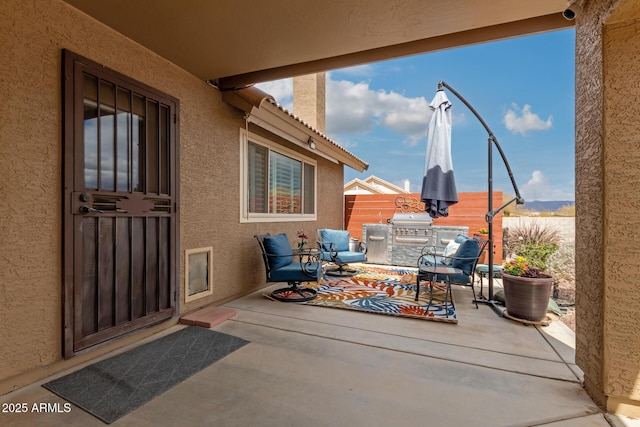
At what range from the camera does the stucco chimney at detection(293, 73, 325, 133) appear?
30.2 feet

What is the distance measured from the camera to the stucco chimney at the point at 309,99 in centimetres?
922

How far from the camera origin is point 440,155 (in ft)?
15.2

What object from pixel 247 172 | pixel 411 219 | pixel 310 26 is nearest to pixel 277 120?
pixel 247 172

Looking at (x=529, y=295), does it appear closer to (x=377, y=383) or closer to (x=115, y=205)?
(x=377, y=383)

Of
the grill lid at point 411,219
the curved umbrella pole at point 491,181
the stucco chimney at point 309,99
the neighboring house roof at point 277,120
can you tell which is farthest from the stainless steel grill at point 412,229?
the stucco chimney at point 309,99

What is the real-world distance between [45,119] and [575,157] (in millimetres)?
3993

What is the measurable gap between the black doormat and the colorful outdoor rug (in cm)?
171

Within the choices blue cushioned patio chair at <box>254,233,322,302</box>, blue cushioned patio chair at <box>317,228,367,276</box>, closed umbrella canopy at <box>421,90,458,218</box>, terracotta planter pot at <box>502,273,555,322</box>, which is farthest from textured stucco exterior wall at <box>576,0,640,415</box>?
blue cushioned patio chair at <box>317,228,367,276</box>

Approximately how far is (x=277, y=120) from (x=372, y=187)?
13.2 metres

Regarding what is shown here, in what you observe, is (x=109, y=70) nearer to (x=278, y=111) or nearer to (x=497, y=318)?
(x=278, y=111)

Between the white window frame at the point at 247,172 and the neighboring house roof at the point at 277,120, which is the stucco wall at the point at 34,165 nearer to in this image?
the neighboring house roof at the point at 277,120

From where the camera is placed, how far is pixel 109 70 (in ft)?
8.71

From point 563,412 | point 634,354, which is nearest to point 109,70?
point 563,412

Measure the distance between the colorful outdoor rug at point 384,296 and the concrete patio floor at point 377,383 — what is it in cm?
43
